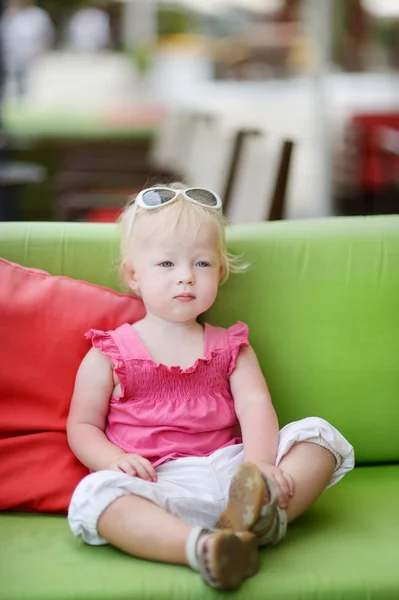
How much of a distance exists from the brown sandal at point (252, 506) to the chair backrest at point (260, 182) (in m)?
1.66

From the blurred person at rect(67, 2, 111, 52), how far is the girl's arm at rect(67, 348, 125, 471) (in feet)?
39.2

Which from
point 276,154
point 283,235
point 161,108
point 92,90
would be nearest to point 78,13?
point 92,90

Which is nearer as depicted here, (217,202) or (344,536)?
(344,536)

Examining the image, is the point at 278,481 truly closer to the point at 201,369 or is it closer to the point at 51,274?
the point at 201,369

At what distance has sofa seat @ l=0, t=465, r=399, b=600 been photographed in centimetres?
153

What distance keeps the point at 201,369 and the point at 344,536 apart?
442 millimetres

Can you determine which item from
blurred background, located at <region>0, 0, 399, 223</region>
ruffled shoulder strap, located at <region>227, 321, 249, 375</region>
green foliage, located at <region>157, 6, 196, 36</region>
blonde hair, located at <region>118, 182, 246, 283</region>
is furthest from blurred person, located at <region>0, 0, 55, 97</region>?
ruffled shoulder strap, located at <region>227, 321, 249, 375</region>

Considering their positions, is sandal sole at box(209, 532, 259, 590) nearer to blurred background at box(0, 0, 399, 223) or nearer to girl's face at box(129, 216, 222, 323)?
girl's face at box(129, 216, 222, 323)

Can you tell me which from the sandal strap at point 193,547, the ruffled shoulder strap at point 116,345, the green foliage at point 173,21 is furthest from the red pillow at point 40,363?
the green foliage at point 173,21

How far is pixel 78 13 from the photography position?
13.2 meters

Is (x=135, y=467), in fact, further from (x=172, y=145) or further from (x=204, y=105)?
(x=204, y=105)

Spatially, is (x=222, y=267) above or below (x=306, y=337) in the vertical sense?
above

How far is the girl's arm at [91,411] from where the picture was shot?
1811mm

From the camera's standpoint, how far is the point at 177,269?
1.89 m
